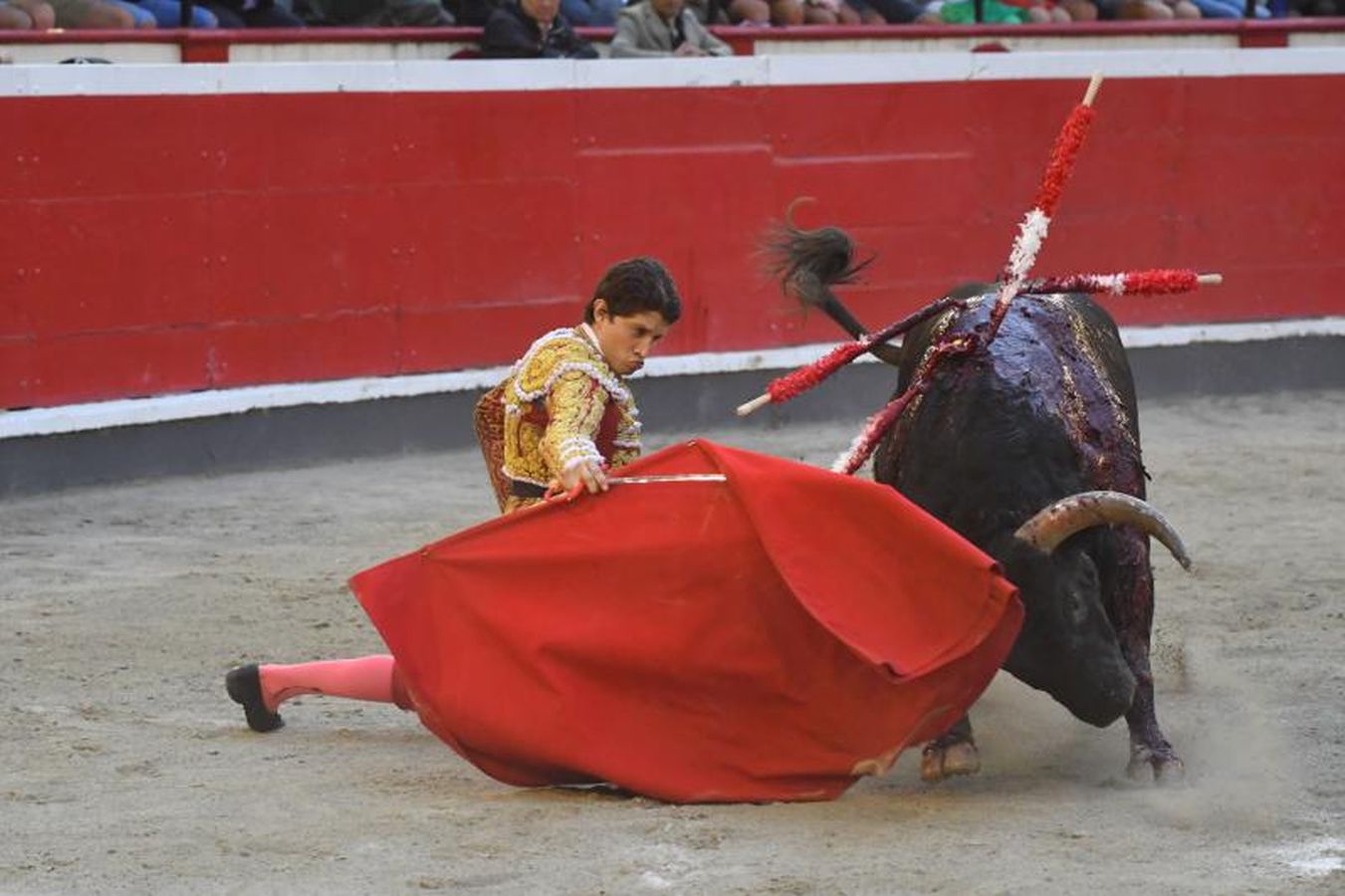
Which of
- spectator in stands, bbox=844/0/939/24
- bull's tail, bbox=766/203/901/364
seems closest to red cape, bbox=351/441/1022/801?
bull's tail, bbox=766/203/901/364

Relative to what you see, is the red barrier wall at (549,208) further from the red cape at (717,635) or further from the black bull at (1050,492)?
the red cape at (717,635)

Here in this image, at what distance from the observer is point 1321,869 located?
3289 mm

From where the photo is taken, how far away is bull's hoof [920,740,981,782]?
3.79m

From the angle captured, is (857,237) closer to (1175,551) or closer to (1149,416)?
(1149,416)

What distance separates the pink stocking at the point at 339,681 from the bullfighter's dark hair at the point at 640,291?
68 centimetres

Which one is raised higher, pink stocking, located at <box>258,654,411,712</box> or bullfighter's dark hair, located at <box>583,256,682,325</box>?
bullfighter's dark hair, located at <box>583,256,682,325</box>

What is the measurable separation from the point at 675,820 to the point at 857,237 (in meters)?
4.70

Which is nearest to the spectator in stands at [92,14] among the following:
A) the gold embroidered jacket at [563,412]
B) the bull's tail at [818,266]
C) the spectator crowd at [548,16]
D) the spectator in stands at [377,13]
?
the spectator crowd at [548,16]

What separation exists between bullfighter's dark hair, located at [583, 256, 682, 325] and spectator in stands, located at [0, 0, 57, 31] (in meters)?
3.43

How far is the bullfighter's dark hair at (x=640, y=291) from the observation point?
12.0ft

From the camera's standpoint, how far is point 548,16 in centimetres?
733

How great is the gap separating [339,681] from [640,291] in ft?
2.73

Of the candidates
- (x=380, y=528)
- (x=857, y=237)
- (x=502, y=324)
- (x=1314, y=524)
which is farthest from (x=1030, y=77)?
(x=380, y=528)

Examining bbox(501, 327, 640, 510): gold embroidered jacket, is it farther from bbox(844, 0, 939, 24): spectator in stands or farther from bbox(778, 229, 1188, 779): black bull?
bbox(844, 0, 939, 24): spectator in stands
